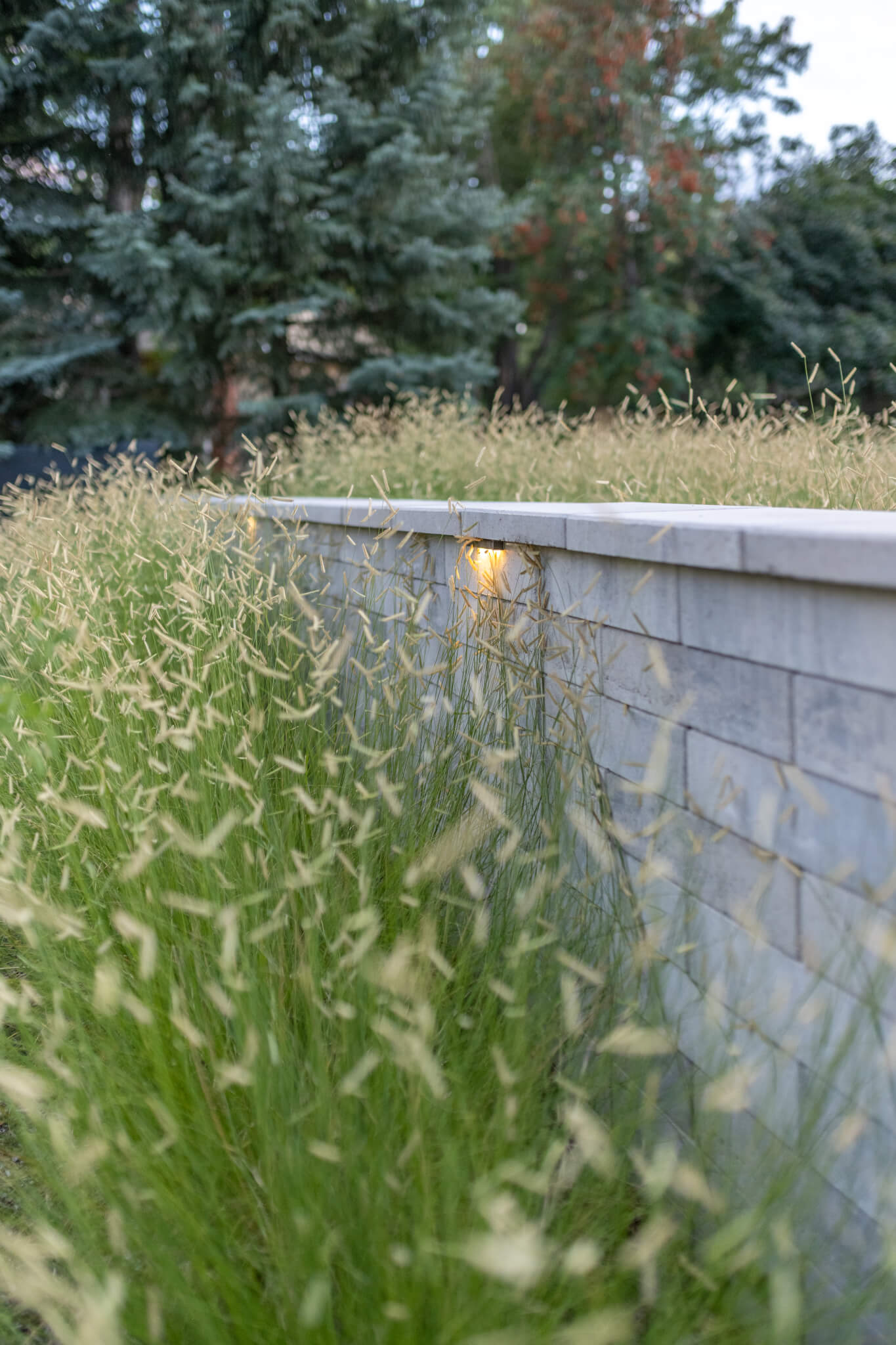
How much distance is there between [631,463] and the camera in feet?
13.9

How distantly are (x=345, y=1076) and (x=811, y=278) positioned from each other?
14.8 m

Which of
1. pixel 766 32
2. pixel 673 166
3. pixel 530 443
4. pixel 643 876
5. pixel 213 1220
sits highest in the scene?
pixel 766 32

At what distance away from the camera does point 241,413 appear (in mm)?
9766

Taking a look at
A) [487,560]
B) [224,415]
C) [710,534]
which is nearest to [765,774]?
[710,534]

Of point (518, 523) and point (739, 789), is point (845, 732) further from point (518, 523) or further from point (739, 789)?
point (518, 523)

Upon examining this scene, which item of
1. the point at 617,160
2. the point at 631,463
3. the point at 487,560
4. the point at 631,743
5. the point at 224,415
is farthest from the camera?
the point at 617,160

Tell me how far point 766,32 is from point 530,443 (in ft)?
39.8

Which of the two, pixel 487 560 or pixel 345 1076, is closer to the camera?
pixel 345 1076

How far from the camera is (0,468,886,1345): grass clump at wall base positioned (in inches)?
40.8

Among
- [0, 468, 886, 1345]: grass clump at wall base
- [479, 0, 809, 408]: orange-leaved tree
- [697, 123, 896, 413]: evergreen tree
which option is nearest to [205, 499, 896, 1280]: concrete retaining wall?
[0, 468, 886, 1345]: grass clump at wall base

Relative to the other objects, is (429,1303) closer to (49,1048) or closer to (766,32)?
(49,1048)

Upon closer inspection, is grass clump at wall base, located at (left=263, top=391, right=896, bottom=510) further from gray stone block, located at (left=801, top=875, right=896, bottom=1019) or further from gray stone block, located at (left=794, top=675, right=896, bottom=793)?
gray stone block, located at (left=801, top=875, right=896, bottom=1019)

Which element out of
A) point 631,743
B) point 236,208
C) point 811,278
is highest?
point 811,278

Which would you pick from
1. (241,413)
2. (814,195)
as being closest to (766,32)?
(814,195)
